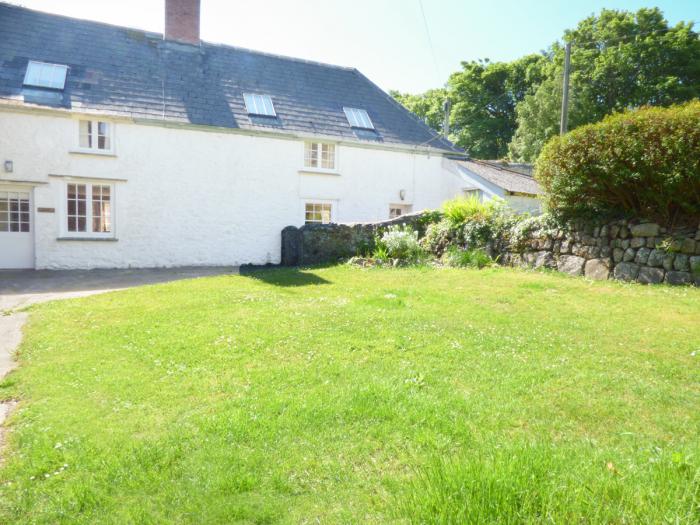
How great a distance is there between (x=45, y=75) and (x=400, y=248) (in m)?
11.8

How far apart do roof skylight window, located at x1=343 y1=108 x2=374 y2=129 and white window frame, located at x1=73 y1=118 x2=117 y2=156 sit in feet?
27.9

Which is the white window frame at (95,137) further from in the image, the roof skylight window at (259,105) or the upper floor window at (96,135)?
the roof skylight window at (259,105)

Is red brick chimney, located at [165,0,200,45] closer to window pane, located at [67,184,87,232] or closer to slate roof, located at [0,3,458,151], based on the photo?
slate roof, located at [0,3,458,151]

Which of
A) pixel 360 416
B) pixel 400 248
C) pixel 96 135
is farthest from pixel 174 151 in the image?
pixel 360 416

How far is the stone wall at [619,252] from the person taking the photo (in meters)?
8.37

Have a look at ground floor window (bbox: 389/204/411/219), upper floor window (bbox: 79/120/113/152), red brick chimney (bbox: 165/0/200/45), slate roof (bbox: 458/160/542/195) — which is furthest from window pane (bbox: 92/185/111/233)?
slate roof (bbox: 458/160/542/195)

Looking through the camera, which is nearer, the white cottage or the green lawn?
the green lawn

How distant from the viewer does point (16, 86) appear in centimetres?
1384

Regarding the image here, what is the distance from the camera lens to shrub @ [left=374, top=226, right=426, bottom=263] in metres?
12.6

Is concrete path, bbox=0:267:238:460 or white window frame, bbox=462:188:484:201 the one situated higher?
white window frame, bbox=462:188:484:201

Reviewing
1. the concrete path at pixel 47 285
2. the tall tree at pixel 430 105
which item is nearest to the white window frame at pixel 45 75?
the concrete path at pixel 47 285

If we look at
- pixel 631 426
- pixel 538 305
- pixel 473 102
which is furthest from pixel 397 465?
pixel 473 102

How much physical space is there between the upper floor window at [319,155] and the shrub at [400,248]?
5893 millimetres

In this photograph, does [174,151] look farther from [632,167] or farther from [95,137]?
[632,167]
